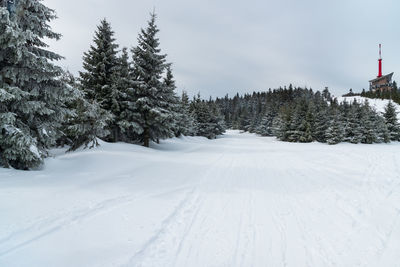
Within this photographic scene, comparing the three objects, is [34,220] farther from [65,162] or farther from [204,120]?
[204,120]

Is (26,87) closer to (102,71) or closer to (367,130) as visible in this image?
(102,71)

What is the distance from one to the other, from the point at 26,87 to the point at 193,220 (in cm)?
755

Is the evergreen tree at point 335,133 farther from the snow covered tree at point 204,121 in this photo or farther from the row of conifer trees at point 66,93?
the row of conifer trees at point 66,93

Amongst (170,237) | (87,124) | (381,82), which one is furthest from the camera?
(381,82)

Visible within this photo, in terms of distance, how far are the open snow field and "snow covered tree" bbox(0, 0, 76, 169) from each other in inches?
33.1

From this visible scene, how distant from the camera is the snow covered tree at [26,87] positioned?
19.8 feet

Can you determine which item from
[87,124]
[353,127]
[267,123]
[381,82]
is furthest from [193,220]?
[381,82]

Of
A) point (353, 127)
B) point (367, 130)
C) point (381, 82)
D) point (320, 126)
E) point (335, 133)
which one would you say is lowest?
point (335, 133)

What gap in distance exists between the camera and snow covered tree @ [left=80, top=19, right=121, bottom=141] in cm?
1410

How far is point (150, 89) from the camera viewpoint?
574 inches

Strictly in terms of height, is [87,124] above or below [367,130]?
below

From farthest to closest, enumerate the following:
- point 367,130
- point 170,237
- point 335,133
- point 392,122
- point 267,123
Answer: point 267,123 → point 392,122 → point 367,130 → point 335,133 → point 170,237

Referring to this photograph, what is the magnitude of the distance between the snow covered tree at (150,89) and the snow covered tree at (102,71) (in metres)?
1.47

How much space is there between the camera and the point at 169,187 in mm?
6078
